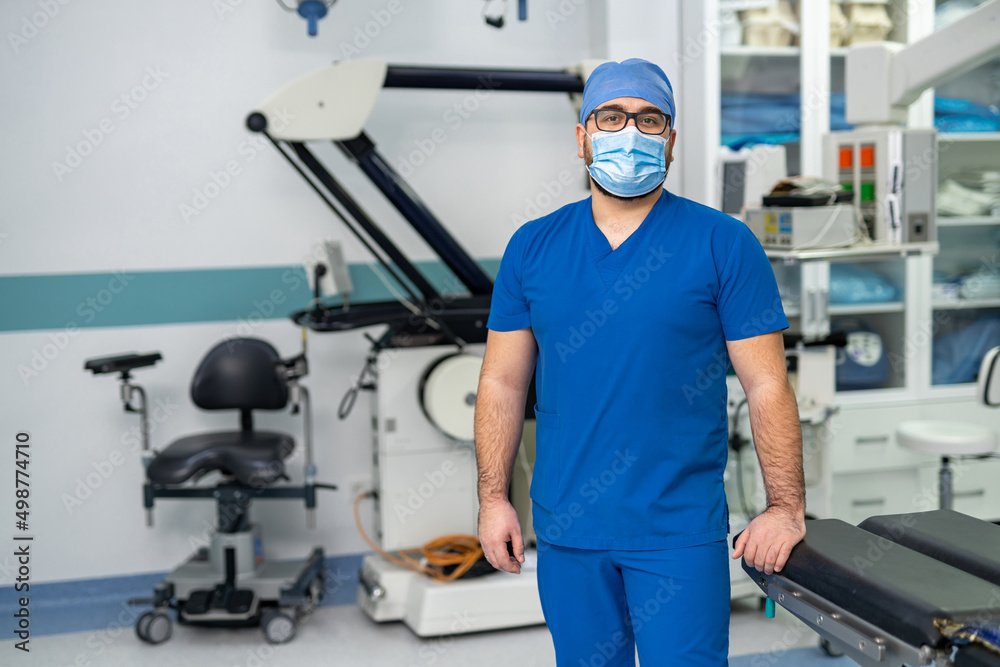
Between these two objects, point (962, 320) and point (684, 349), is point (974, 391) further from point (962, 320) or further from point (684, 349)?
point (684, 349)

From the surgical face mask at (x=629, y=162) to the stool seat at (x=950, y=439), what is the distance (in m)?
1.75

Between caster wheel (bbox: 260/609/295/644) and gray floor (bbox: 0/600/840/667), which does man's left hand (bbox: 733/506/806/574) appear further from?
caster wheel (bbox: 260/609/295/644)

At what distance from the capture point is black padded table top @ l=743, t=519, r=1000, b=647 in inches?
45.3

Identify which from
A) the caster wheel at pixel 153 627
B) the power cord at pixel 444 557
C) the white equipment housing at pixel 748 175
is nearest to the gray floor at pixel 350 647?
the caster wheel at pixel 153 627

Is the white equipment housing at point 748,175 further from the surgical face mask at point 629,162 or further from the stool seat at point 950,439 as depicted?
the surgical face mask at point 629,162

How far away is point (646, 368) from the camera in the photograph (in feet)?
4.83

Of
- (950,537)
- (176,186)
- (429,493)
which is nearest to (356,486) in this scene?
(429,493)

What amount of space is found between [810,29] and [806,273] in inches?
34.2

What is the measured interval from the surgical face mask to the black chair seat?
164 cm

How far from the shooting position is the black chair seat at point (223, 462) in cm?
275

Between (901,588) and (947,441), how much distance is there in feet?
5.83

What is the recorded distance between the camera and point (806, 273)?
3.30 m

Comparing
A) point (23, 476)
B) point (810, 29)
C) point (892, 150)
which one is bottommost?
point (23, 476)

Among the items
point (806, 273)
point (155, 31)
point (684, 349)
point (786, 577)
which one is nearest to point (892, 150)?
point (806, 273)
